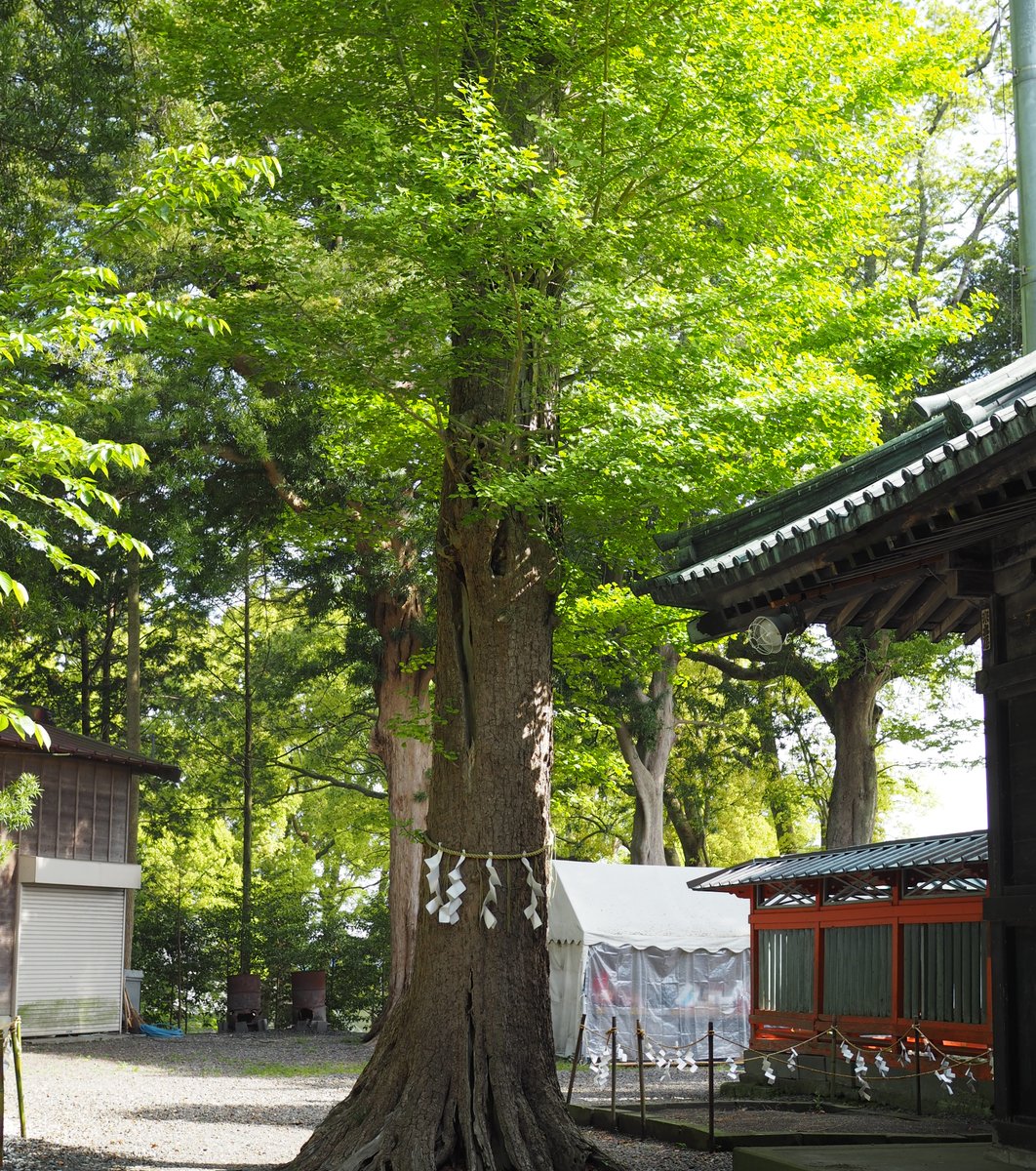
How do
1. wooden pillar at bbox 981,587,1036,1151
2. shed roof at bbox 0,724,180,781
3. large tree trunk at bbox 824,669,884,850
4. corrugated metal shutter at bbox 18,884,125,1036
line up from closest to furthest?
wooden pillar at bbox 981,587,1036,1151, corrugated metal shutter at bbox 18,884,125,1036, shed roof at bbox 0,724,180,781, large tree trunk at bbox 824,669,884,850

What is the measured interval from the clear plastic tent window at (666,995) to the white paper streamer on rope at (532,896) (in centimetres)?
1198

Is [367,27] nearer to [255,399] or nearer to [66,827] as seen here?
[255,399]

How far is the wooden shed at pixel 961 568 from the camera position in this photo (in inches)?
212

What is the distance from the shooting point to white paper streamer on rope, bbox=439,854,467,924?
9.38 meters

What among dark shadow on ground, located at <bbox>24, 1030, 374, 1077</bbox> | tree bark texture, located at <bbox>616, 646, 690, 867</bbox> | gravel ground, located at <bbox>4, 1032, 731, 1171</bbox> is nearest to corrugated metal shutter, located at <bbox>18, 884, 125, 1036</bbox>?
dark shadow on ground, located at <bbox>24, 1030, 374, 1077</bbox>

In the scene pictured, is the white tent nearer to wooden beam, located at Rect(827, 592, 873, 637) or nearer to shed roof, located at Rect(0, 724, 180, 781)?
shed roof, located at Rect(0, 724, 180, 781)

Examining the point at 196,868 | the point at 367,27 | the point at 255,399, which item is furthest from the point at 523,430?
the point at 196,868

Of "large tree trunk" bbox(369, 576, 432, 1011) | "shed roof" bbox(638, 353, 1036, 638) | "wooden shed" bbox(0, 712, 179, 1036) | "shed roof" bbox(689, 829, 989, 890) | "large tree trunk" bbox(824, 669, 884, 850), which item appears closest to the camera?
"shed roof" bbox(638, 353, 1036, 638)

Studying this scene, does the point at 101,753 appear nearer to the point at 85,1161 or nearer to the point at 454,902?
the point at 85,1161

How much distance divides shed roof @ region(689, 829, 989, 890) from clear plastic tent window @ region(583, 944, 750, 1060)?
348 centimetres

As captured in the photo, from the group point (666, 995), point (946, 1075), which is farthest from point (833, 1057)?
point (666, 995)

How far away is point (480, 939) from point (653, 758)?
17.1 meters

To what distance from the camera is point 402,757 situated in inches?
827

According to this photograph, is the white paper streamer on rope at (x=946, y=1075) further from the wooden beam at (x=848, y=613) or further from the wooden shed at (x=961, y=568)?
the wooden beam at (x=848, y=613)
